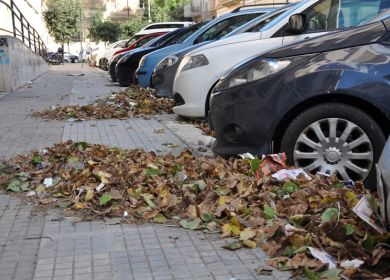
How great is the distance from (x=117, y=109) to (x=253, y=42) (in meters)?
3.67

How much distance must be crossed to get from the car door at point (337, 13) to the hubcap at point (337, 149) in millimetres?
2599

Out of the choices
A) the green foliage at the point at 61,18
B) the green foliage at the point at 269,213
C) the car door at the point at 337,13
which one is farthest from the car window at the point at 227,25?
the green foliage at the point at 61,18

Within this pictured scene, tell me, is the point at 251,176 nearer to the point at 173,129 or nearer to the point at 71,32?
the point at 173,129

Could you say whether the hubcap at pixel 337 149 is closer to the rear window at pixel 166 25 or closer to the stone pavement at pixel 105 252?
the stone pavement at pixel 105 252

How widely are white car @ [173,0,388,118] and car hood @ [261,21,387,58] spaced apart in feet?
5.06

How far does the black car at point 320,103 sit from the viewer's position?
14.8ft

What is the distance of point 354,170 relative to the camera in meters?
4.54

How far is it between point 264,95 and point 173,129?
344cm

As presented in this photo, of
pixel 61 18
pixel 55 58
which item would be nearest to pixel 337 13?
pixel 55 58

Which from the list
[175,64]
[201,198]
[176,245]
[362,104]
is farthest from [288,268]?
[175,64]

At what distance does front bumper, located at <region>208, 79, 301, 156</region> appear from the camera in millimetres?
4844

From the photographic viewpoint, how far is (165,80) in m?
10.4

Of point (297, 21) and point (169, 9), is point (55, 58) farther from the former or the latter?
point (297, 21)

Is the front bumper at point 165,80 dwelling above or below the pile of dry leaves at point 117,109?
above
